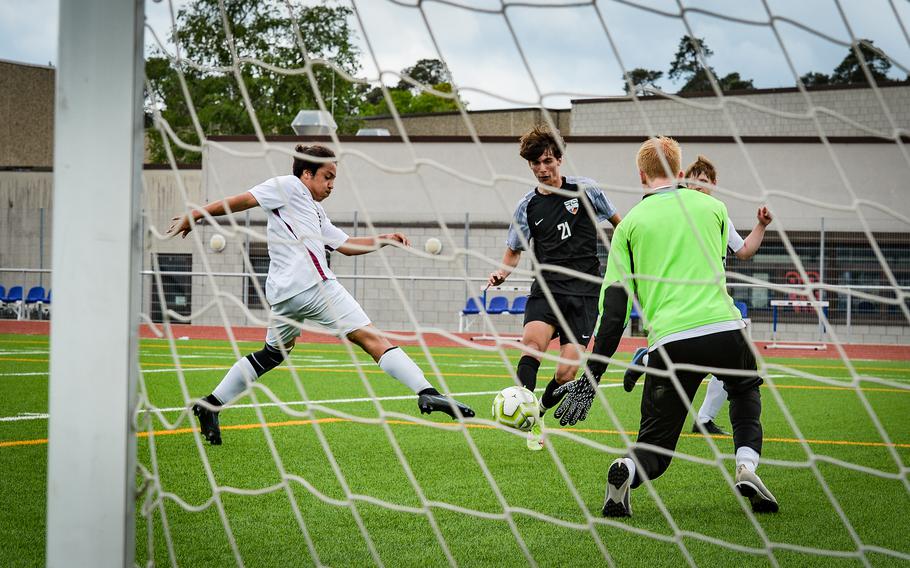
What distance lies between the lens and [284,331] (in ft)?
15.2

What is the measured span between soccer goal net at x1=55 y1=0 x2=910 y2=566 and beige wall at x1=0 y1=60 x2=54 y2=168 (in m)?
17.1

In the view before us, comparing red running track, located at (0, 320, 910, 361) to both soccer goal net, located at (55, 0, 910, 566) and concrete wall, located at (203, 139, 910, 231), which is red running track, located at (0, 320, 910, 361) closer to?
soccer goal net, located at (55, 0, 910, 566)

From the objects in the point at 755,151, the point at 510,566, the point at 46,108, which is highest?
the point at 46,108

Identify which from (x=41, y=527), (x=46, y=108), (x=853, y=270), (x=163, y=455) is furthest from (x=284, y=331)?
(x=46, y=108)

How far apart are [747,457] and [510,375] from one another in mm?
4671

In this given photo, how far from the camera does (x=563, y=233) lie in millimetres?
5738

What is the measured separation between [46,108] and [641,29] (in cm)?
3548

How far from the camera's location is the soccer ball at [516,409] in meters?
4.89

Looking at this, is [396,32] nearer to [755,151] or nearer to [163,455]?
[163,455]

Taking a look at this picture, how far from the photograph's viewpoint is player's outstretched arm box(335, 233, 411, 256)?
4.09 meters

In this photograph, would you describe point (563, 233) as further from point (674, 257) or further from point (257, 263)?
point (257, 263)

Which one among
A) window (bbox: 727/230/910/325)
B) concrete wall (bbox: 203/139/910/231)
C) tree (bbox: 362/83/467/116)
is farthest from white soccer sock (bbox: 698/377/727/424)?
tree (bbox: 362/83/467/116)

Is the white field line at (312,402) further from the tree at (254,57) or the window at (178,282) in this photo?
the tree at (254,57)

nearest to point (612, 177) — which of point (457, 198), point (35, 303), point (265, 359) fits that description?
point (457, 198)
